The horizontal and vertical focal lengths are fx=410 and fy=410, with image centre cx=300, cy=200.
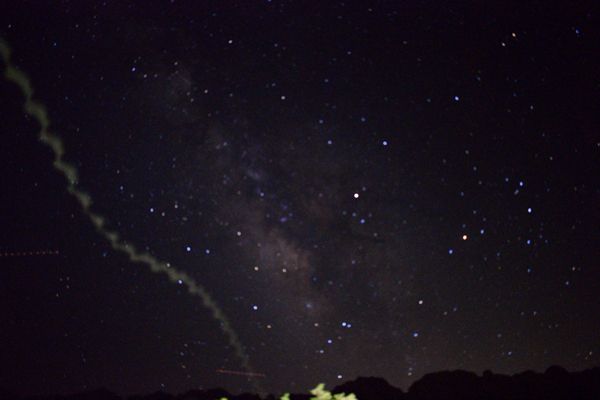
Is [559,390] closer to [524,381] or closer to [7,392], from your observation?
[524,381]

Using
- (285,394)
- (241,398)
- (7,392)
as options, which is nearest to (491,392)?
(241,398)

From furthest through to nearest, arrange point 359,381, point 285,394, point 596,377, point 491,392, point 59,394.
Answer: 1. point 59,394
2. point 359,381
3. point 491,392
4. point 596,377
5. point 285,394

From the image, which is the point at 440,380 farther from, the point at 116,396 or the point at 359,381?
the point at 116,396

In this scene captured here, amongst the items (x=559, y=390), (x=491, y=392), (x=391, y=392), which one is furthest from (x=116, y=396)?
(x=559, y=390)

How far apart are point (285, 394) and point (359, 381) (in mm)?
37434

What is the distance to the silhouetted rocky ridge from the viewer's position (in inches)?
1002

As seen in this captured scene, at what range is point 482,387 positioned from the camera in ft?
97.8

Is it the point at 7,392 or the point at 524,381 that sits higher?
the point at 7,392

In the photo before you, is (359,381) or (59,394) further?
(59,394)

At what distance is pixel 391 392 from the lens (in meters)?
34.9

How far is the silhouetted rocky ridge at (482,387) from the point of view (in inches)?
1002

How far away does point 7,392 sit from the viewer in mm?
39500

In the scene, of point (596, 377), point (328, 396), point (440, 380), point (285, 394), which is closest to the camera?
point (328, 396)

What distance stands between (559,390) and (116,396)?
1542 inches
